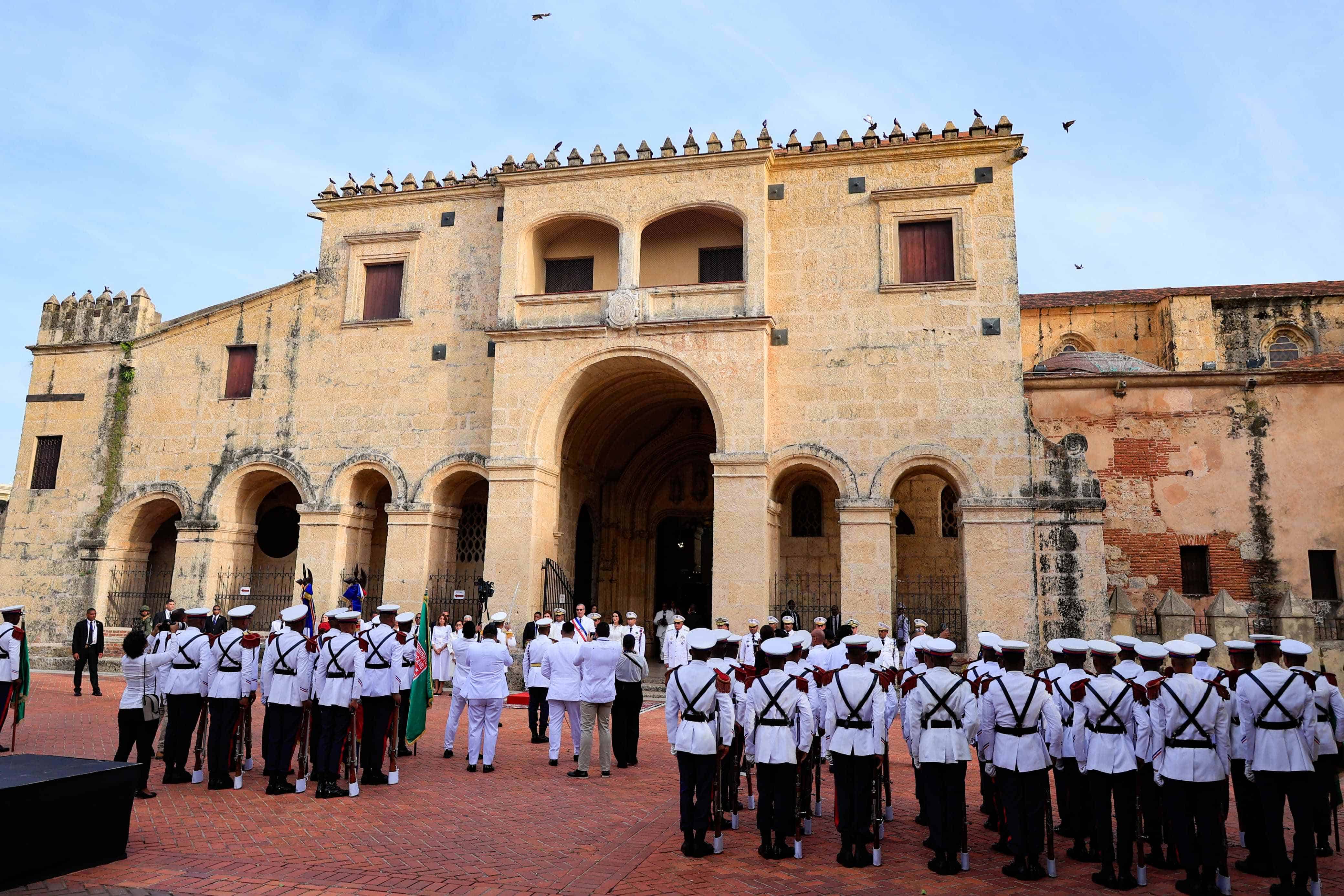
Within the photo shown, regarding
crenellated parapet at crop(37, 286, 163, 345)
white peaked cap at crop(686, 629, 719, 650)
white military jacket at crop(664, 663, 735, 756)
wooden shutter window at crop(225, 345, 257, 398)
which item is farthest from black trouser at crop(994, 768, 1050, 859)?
crenellated parapet at crop(37, 286, 163, 345)

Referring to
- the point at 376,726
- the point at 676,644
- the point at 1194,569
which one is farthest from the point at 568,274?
the point at 1194,569

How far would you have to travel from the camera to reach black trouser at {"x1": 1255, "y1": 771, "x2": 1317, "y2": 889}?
Result: 6695 mm

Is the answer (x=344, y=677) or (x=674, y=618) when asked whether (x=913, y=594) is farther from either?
(x=344, y=677)

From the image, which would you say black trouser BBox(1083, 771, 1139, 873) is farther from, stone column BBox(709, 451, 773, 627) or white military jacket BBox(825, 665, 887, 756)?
stone column BBox(709, 451, 773, 627)

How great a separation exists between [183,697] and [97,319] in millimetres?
17593

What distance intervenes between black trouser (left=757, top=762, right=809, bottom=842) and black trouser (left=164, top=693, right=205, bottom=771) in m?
6.09

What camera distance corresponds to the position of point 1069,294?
28.1 m

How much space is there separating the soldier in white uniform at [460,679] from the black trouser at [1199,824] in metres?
7.29

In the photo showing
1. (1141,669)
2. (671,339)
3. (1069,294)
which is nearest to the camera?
(1141,669)

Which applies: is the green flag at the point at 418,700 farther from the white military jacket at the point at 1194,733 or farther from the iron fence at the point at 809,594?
the iron fence at the point at 809,594

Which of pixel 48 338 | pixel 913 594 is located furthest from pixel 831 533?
pixel 48 338

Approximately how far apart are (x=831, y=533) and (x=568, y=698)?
41.1ft

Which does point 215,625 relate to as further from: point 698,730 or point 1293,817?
point 1293,817

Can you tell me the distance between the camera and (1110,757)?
7.20 metres
